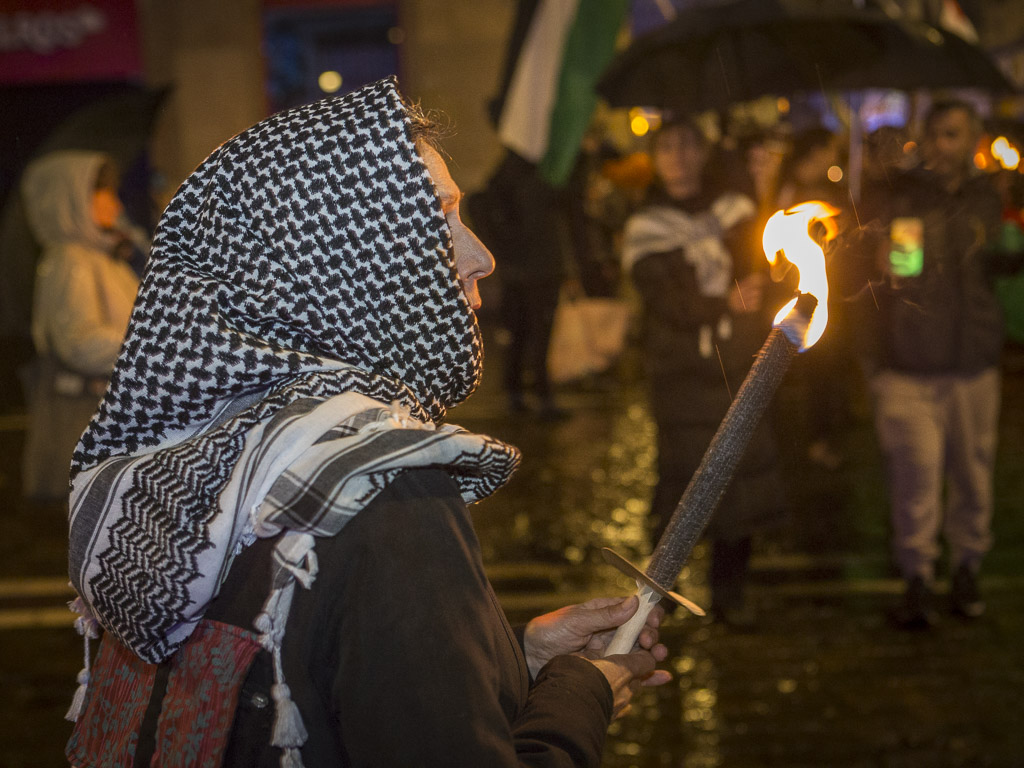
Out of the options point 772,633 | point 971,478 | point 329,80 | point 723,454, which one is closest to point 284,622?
point 723,454

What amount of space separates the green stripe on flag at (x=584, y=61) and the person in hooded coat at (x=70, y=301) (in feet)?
8.97

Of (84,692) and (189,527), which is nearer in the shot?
(189,527)

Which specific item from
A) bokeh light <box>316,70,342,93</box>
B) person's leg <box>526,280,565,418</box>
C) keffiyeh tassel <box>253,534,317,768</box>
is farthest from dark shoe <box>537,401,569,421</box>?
bokeh light <box>316,70,342,93</box>

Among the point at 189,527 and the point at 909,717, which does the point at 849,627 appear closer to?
the point at 909,717

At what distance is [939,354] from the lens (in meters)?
4.49

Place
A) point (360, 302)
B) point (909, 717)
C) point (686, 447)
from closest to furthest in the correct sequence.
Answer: point (360, 302), point (909, 717), point (686, 447)

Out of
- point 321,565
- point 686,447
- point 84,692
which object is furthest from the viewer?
point 686,447

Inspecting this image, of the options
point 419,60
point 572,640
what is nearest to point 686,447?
point 572,640

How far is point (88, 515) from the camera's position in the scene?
1482 mm

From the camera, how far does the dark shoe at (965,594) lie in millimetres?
4645

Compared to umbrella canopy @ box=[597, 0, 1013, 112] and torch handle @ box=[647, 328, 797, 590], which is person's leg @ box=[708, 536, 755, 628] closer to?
umbrella canopy @ box=[597, 0, 1013, 112]

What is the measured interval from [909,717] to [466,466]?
296 centimetres

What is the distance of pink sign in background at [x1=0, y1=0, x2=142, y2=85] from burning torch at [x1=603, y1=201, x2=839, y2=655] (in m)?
16.8

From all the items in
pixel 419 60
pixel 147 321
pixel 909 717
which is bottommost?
pixel 909 717
